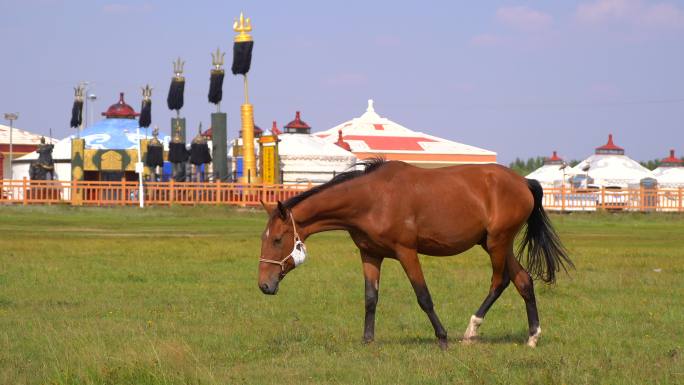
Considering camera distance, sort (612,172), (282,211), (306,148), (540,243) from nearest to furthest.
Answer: (282,211)
(540,243)
(306,148)
(612,172)

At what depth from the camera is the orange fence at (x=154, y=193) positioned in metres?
61.8

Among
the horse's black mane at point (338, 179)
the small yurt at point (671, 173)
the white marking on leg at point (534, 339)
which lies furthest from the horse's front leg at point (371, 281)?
the small yurt at point (671, 173)

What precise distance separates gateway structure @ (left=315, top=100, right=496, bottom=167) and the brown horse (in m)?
83.9

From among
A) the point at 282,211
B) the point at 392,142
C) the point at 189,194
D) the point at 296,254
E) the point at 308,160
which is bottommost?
the point at 296,254

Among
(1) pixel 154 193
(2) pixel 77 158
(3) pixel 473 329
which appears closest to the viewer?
(3) pixel 473 329

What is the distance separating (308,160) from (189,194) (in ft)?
45.0

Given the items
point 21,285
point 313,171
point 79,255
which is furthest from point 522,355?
point 313,171

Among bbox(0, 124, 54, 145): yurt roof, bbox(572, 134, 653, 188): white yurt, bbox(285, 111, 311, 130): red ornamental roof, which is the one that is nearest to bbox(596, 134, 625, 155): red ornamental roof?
bbox(572, 134, 653, 188): white yurt

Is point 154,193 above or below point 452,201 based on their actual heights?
above

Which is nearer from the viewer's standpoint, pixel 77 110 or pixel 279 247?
pixel 279 247

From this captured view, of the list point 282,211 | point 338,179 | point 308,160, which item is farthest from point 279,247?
point 308,160

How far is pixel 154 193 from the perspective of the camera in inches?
2512

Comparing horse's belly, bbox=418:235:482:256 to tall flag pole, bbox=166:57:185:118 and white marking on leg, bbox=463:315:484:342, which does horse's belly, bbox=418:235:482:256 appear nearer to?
white marking on leg, bbox=463:315:484:342

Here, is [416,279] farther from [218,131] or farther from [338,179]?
[218,131]
